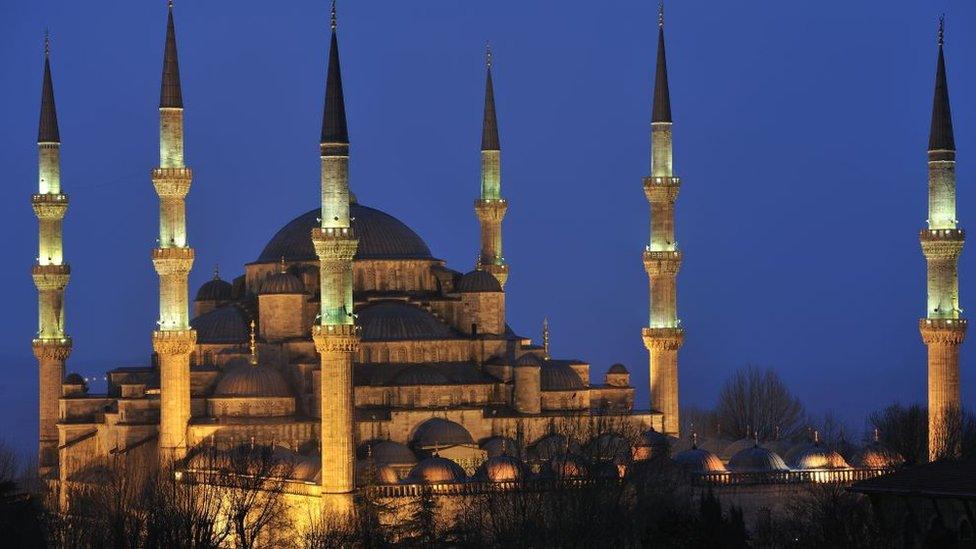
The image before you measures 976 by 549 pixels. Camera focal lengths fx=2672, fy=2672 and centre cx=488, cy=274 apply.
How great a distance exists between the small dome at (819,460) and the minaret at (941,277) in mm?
2049

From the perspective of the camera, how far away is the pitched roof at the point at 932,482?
126 feet

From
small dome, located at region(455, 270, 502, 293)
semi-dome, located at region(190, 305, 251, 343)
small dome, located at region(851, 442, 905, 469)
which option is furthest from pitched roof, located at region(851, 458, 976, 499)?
semi-dome, located at region(190, 305, 251, 343)

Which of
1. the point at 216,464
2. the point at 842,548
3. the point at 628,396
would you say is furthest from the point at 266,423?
the point at 842,548

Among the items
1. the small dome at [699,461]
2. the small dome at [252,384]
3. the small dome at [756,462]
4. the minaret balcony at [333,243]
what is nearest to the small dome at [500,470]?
the small dome at [699,461]

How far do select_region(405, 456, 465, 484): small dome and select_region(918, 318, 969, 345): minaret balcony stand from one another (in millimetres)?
11163

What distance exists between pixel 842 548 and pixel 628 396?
1969 cm

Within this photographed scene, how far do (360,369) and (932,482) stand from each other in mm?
24152

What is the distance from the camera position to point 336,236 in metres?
54.2

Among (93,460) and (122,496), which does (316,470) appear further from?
(93,460)

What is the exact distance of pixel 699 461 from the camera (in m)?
57.9

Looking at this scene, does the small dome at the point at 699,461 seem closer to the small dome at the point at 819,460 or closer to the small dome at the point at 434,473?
the small dome at the point at 819,460

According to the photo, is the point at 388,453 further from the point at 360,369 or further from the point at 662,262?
the point at 662,262

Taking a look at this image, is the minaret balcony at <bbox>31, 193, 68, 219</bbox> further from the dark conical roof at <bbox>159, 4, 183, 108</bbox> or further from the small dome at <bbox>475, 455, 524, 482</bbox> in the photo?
the small dome at <bbox>475, 455, 524, 482</bbox>

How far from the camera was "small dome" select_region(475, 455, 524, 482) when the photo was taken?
55312 mm
